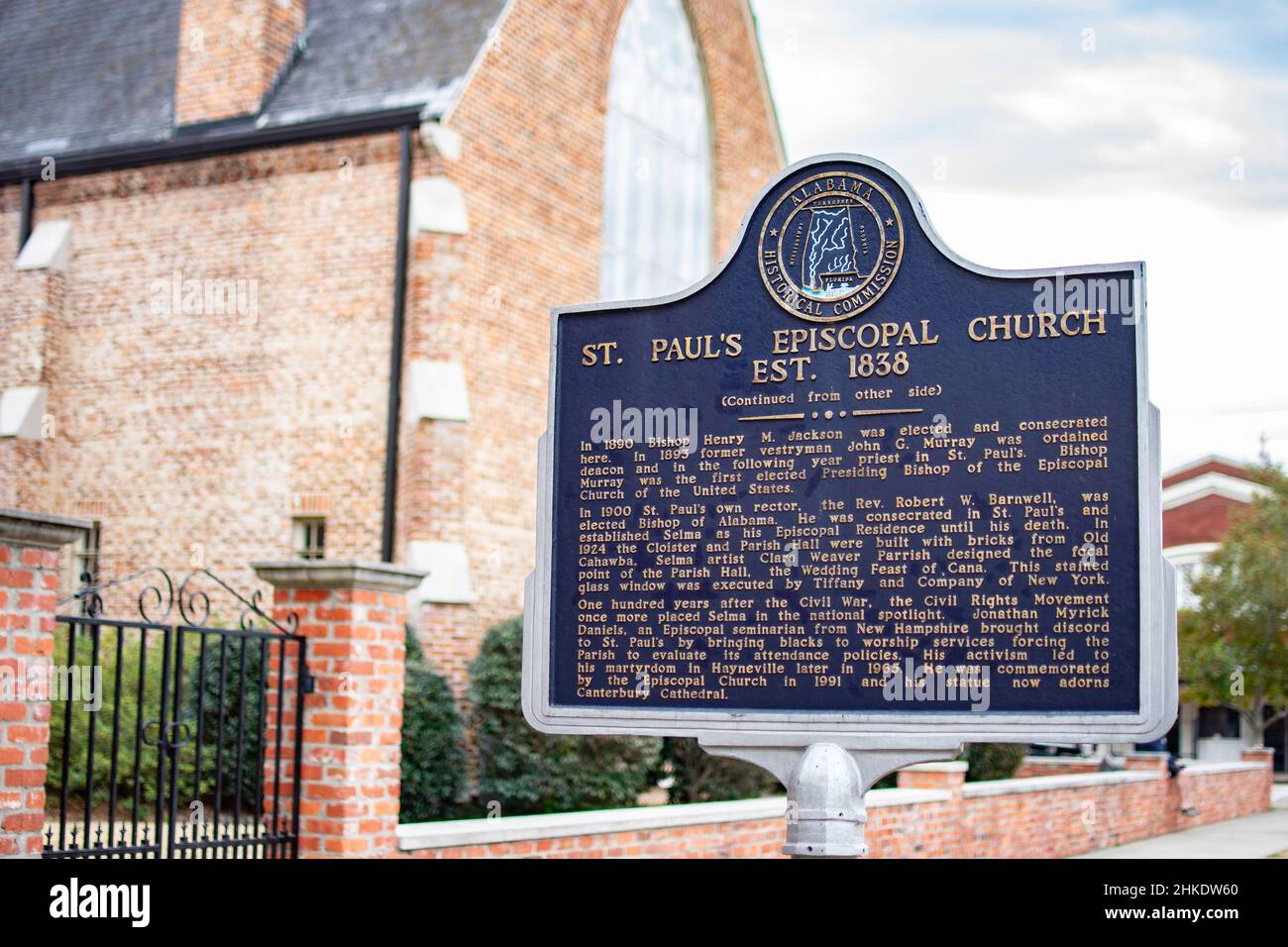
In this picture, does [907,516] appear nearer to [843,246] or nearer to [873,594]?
[873,594]

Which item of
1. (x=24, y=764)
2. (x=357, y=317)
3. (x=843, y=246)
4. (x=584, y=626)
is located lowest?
(x=24, y=764)

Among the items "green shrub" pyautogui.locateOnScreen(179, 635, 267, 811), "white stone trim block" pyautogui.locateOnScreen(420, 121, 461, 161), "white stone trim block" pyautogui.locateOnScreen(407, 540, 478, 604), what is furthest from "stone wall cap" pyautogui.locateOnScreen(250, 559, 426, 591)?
"white stone trim block" pyautogui.locateOnScreen(420, 121, 461, 161)

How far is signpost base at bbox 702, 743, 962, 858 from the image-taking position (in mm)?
5484

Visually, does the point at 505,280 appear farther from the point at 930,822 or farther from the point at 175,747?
the point at 175,747

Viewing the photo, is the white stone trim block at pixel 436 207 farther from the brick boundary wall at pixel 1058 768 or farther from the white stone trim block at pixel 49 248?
the brick boundary wall at pixel 1058 768

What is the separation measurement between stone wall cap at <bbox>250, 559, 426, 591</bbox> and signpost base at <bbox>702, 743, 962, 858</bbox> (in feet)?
11.7

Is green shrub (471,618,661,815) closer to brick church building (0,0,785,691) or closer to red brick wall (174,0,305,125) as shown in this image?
brick church building (0,0,785,691)

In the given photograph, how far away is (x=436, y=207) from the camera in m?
18.0

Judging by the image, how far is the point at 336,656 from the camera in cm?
852

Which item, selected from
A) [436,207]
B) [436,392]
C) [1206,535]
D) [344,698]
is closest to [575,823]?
[344,698]

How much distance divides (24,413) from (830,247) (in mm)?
16065

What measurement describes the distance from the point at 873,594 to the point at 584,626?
46.7 inches

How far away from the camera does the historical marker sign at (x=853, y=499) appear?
542cm

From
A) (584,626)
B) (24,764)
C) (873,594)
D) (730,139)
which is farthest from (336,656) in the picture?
(730,139)
